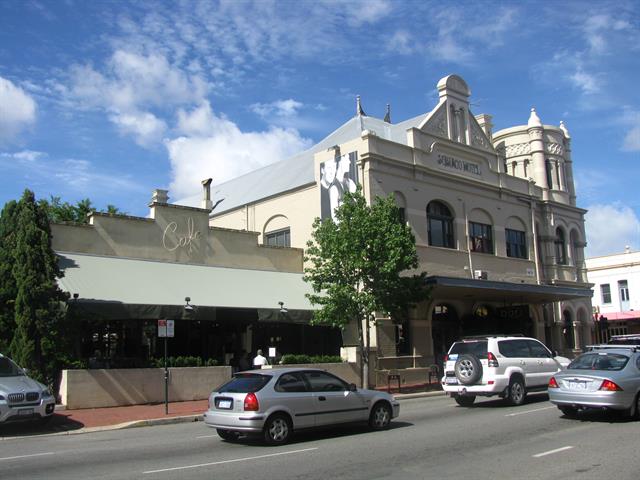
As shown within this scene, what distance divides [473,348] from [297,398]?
7.24m

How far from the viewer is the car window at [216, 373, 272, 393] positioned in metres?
11.9

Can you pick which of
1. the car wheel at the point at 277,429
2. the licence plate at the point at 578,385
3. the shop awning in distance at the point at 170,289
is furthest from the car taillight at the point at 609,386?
the shop awning in distance at the point at 170,289

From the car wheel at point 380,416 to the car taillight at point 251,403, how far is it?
280 centimetres

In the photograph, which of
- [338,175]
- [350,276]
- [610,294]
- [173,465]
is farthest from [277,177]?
[610,294]

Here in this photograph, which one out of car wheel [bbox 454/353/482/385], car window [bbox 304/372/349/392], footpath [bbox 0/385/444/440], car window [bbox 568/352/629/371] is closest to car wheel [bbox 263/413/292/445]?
car window [bbox 304/372/349/392]

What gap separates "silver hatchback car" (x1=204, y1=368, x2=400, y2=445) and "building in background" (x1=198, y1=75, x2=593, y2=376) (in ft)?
41.4

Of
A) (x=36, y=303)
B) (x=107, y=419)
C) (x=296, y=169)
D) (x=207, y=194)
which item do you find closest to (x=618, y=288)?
(x=296, y=169)

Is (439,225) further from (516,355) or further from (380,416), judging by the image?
(380,416)

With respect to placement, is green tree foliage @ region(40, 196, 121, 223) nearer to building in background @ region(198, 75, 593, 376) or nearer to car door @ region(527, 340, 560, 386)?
building in background @ region(198, 75, 593, 376)

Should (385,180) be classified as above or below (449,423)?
above

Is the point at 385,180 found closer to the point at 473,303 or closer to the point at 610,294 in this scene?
the point at 473,303

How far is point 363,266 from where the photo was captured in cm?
2295

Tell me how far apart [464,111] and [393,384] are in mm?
15696

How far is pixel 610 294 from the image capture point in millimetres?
57000
